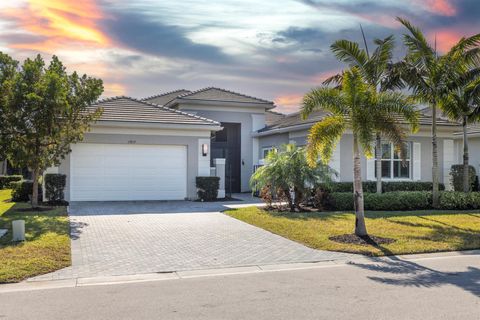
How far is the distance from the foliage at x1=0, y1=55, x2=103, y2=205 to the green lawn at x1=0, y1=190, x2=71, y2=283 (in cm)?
236

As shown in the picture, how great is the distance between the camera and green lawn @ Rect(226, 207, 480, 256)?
410 inches

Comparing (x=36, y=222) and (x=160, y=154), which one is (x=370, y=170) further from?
(x=36, y=222)

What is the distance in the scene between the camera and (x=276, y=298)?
647 cm

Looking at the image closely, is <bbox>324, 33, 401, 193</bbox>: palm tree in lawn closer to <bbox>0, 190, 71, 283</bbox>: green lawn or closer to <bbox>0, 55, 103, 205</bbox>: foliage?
<bbox>0, 55, 103, 205</bbox>: foliage

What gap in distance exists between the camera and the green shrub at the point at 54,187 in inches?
683

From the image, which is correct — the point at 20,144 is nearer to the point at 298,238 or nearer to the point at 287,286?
the point at 298,238

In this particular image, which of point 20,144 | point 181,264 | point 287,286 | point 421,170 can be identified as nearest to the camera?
point 287,286

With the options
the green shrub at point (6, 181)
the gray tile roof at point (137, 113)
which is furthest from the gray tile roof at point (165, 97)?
the gray tile roof at point (137, 113)

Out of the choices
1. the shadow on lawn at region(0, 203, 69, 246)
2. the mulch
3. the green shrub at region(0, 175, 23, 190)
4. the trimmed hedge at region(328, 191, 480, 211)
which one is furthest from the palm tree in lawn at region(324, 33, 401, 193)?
the green shrub at region(0, 175, 23, 190)

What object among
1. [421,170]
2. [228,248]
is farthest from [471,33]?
[228,248]

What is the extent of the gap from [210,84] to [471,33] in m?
16.1

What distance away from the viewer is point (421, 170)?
2111 centimetres

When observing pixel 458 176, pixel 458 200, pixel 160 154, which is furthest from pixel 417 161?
pixel 160 154

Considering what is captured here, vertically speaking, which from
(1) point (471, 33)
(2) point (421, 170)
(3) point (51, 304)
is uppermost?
(1) point (471, 33)
